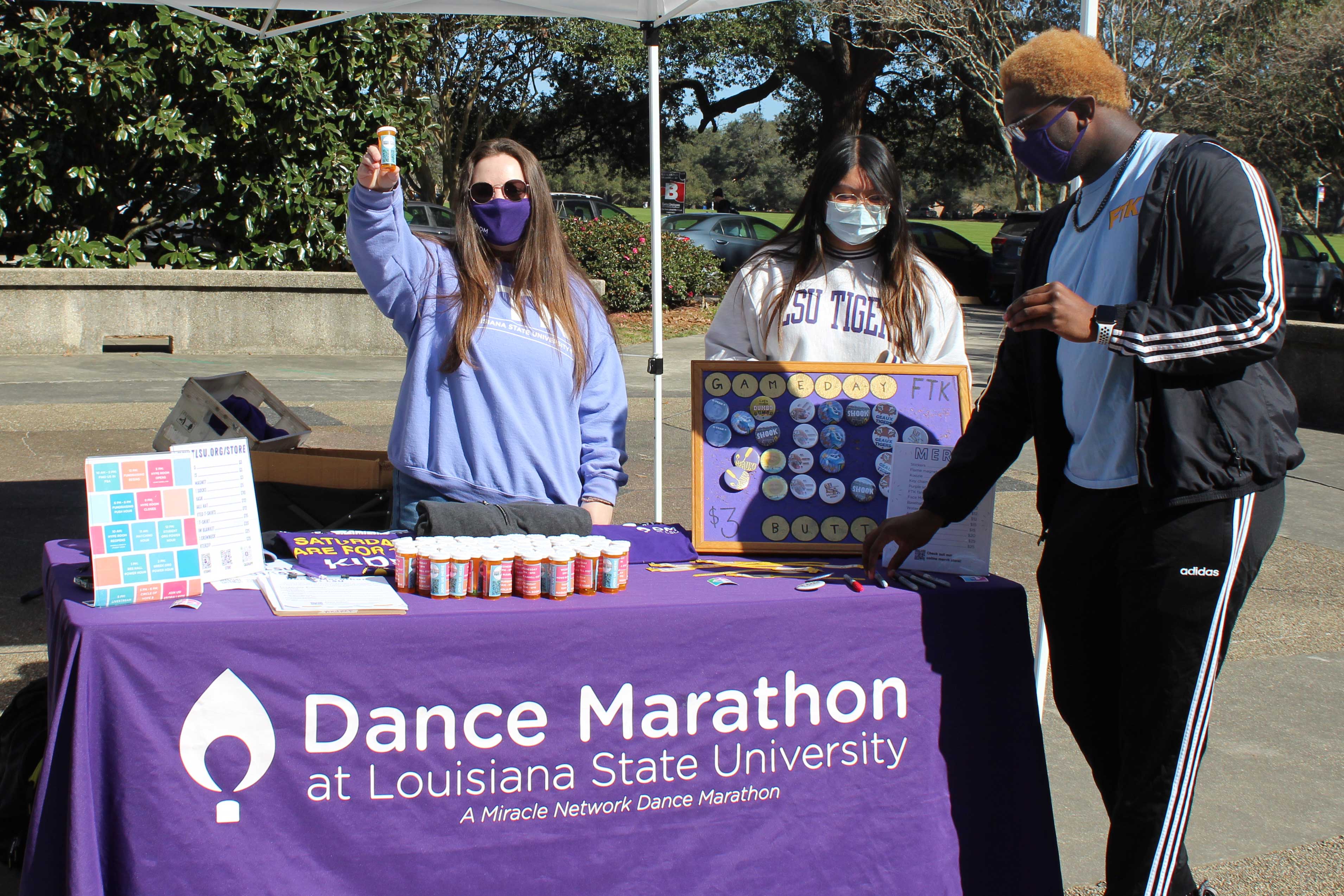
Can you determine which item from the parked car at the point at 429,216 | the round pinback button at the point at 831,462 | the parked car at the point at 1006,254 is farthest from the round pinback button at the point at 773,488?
the parked car at the point at 1006,254

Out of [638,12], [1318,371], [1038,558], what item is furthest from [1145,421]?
[1318,371]

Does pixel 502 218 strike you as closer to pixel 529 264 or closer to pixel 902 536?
pixel 529 264

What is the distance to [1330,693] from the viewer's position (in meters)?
4.54

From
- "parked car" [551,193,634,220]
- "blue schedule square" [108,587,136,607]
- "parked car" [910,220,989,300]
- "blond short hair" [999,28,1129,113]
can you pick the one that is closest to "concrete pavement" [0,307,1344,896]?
"blue schedule square" [108,587,136,607]

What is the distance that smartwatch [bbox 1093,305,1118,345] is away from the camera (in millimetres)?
2152

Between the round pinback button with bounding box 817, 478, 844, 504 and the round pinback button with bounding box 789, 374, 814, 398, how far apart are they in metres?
0.24

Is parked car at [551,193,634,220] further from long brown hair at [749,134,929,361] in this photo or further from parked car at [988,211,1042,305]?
long brown hair at [749,134,929,361]

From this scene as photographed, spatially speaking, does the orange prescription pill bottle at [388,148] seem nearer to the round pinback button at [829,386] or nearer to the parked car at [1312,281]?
the round pinback button at [829,386]

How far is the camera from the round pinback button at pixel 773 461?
311 centimetres

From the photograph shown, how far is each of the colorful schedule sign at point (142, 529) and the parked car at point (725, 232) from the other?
17.9 meters

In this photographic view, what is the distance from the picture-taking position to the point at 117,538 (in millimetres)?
2336

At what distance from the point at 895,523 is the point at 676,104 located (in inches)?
1328

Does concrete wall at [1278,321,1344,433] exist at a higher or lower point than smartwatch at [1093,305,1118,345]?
lower

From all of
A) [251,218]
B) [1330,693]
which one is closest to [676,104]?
[251,218]
